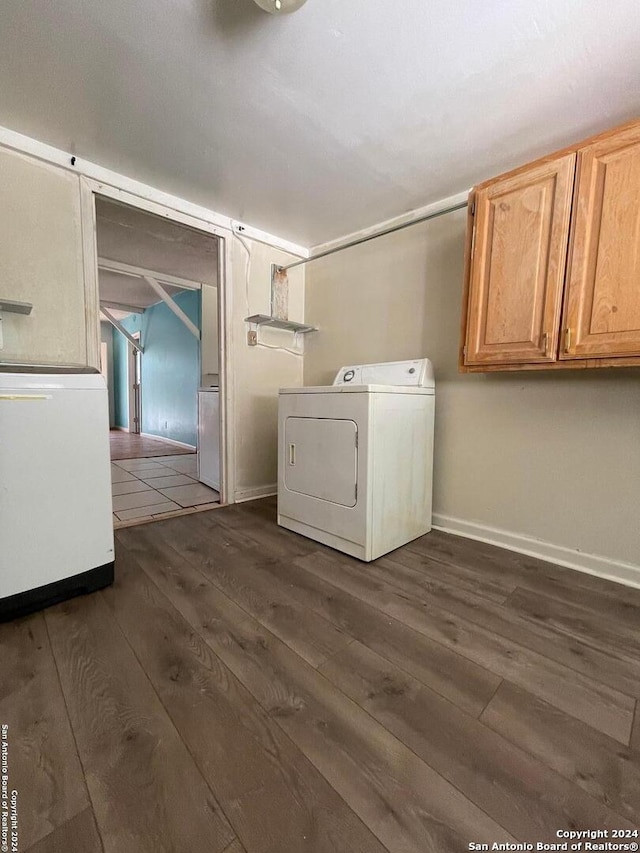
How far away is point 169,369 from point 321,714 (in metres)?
5.57

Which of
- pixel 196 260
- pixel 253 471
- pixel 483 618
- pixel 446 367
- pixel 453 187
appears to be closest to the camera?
pixel 483 618

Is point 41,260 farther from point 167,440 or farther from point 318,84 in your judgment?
point 167,440

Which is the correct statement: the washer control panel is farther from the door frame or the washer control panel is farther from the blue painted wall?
the blue painted wall

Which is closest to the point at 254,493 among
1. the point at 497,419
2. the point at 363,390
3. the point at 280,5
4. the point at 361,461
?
the point at 361,461

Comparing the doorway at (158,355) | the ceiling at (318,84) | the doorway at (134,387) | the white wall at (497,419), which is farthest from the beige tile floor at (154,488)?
the doorway at (134,387)

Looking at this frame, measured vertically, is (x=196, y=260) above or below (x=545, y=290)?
above

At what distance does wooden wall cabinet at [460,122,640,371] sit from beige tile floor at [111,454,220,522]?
2112 mm

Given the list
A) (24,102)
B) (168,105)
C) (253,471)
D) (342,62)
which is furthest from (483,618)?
(24,102)

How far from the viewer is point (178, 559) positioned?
5.49 feet

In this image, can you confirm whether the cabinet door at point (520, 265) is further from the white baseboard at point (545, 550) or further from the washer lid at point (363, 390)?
the white baseboard at point (545, 550)

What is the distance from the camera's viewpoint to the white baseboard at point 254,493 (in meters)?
2.57

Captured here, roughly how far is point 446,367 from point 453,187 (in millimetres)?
990

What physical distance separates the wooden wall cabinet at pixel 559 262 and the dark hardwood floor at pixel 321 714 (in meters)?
1.01

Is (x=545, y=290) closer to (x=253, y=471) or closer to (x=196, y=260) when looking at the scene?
(x=253, y=471)
